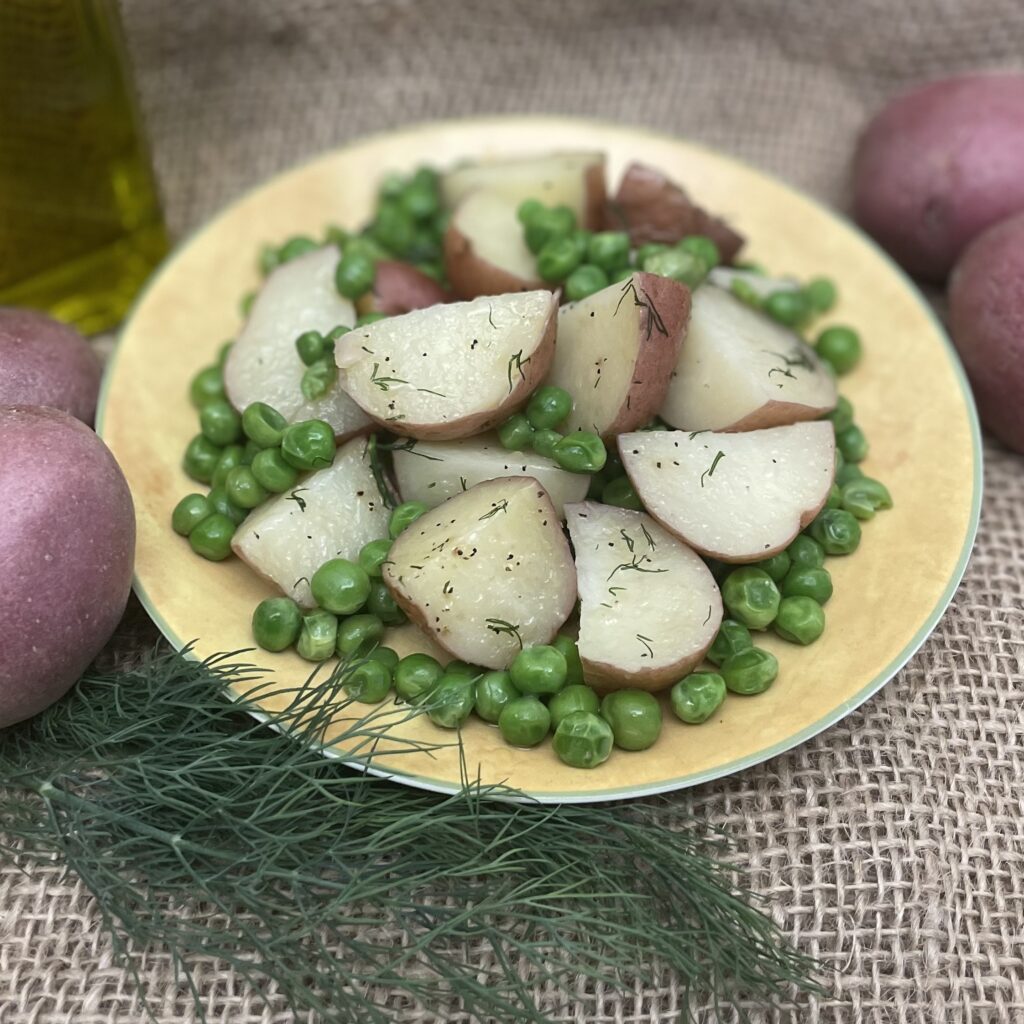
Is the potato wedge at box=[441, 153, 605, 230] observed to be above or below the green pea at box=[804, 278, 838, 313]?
above

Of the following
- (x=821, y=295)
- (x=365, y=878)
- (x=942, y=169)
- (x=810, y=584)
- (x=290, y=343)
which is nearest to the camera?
(x=365, y=878)

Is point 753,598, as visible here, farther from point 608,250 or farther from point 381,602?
point 608,250

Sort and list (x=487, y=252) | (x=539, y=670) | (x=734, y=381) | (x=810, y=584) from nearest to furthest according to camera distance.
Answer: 1. (x=539, y=670)
2. (x=810, y=584)
3. (x=734, y=381)
4. (x=487, y=252)

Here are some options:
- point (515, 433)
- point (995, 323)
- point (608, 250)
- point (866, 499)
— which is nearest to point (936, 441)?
point (866, 499)

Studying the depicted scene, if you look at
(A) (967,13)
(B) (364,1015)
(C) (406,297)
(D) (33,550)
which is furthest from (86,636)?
(A) (967,13)

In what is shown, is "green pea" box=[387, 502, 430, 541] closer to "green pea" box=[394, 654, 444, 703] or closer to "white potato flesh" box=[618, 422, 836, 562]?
"green pea" box=[394, 654, 444, 703]

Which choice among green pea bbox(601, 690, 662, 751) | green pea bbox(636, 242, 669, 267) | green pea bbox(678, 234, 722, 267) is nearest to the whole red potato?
green pea bbox(678, 234, 722, 267)

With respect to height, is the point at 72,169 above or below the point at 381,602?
above
